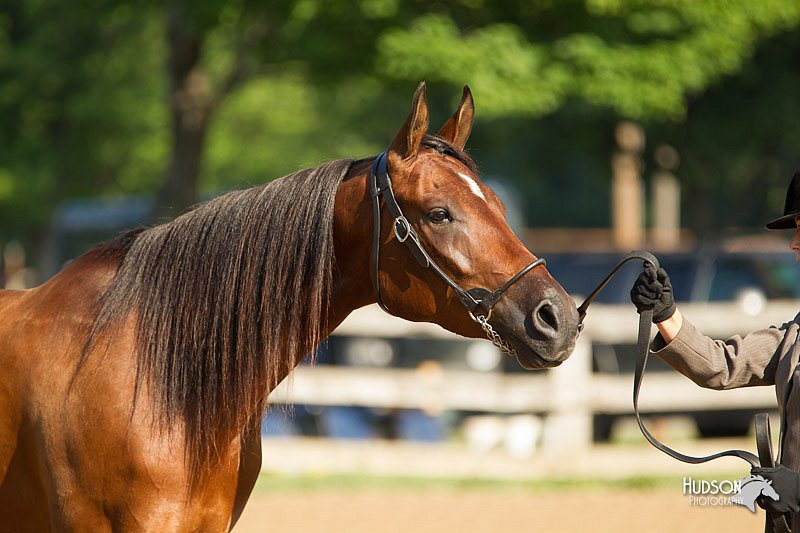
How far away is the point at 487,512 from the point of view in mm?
7441

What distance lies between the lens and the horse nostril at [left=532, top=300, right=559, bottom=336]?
293cm

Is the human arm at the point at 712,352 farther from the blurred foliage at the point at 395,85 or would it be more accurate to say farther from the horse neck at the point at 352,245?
the blurred foliage at the point at 395,85

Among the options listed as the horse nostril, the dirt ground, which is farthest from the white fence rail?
the horse nostril

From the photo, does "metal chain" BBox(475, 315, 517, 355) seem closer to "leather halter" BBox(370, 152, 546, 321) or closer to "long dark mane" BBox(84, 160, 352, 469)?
"leather halter" BBox(370, 152, 546, 321)

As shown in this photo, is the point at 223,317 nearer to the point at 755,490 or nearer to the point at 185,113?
the point at 755,490

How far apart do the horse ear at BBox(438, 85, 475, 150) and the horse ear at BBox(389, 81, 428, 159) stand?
224mm

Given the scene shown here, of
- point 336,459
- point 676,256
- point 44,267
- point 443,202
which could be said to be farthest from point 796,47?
point 44,267

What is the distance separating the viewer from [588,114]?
15.1 metres

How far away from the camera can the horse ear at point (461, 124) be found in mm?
3361

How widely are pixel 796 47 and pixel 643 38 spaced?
12.1 ft

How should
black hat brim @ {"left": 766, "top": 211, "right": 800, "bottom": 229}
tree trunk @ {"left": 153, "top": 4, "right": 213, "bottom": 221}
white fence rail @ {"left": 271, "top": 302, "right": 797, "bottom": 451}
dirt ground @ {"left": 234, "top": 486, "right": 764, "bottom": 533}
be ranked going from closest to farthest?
1. black hat brim @ {"left": 766, "top": 211, "right": 800, "bottom": 229}
2. dirt ground @ {"left": 234, "top": 486, "right": 764, "bottom": 533}
3. white fence rail @ {"left": 271, "top": 302, "right": 797, "bottom": 451}
4. tree trunk @ {"left": 153, "top": 4, "right": 213, "bottom": 221}

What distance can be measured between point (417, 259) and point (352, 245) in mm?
260

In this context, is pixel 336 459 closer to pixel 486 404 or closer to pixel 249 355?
pixel 486 404

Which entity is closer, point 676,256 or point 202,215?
point 202,215
